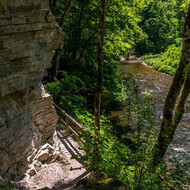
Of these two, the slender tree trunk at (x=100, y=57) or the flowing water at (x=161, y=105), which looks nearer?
the slender tree trunk at (x=100, y=57)

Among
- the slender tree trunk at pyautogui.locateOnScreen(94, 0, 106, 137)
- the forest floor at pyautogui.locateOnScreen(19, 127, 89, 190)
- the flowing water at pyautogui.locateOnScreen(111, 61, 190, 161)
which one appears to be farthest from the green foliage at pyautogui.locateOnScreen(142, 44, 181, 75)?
the forest floor at pyautogui.locateOnScreen(19, 127, 89, 190)

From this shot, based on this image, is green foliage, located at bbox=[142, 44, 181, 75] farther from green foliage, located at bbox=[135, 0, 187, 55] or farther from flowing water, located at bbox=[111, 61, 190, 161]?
green foliage, located at bbox=[135, 0, 187, 55]

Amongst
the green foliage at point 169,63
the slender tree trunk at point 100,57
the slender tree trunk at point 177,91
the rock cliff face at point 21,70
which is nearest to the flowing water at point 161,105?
the slender tree trunk at point 177,91

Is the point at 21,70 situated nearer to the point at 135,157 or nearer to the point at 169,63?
the point at 135,157

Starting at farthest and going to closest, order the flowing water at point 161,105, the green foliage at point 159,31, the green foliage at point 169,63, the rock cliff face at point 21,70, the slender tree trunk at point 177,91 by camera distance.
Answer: the green foliage at point 159,31
the green foliage at point 169,63
the flowing water at point 161,105
the slender tree trunk at point 177,91
the rock cliff face at point 21,70

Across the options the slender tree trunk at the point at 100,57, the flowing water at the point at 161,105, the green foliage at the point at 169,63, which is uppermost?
the slender tree trunk at the point at 100,57

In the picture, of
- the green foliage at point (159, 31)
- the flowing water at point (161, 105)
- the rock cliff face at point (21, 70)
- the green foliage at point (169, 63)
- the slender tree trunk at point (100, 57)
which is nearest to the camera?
the rock cliff face at point (21, 70)

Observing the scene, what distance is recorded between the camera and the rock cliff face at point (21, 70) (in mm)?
4423

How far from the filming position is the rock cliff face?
442 cm

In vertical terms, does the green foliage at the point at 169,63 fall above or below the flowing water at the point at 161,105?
above

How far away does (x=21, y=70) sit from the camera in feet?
16.0

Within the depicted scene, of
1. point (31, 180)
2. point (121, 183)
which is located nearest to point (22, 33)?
point (31, 180)

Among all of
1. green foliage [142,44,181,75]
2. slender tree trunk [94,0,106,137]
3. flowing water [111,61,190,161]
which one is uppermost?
slender tree trunk [94,0,106,137]

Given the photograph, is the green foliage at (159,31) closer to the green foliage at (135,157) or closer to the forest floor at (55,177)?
the forest floor at (55,177)
